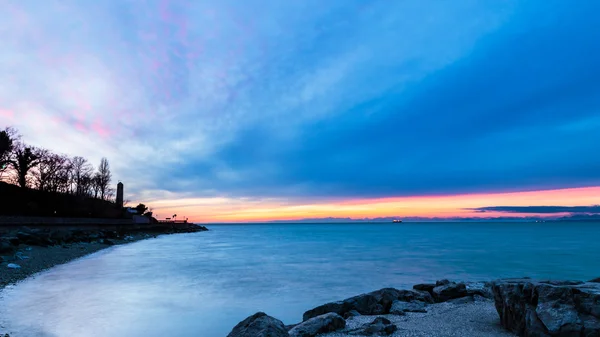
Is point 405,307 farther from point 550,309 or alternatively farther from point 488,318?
point 550,309

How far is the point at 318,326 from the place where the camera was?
6.98m

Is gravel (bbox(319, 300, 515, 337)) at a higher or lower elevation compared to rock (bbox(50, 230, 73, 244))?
lower

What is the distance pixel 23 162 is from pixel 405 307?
204ft

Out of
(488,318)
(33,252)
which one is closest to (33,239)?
(33,252)

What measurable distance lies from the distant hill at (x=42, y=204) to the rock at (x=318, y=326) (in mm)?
47837

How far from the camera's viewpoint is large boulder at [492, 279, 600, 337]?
562 centimetres

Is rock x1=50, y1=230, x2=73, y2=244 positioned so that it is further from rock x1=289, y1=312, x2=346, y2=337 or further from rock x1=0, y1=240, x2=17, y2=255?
rock x1=289, y1=312, x2=346, y2=337

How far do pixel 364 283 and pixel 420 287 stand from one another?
5.98 metres

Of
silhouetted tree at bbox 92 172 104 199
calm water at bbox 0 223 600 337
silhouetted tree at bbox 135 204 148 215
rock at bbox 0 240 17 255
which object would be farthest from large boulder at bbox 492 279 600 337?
silhouetted tree at bbox 135 204 148 215

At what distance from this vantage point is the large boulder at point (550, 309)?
18.4ft

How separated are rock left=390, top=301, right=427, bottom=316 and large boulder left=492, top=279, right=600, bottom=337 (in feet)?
8.74

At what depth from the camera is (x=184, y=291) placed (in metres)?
15.6

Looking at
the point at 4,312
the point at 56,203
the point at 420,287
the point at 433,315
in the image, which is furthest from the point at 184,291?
the point at 56,203

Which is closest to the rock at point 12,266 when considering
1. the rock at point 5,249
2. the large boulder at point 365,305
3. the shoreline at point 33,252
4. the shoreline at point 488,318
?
the shoreline at point 33,252
